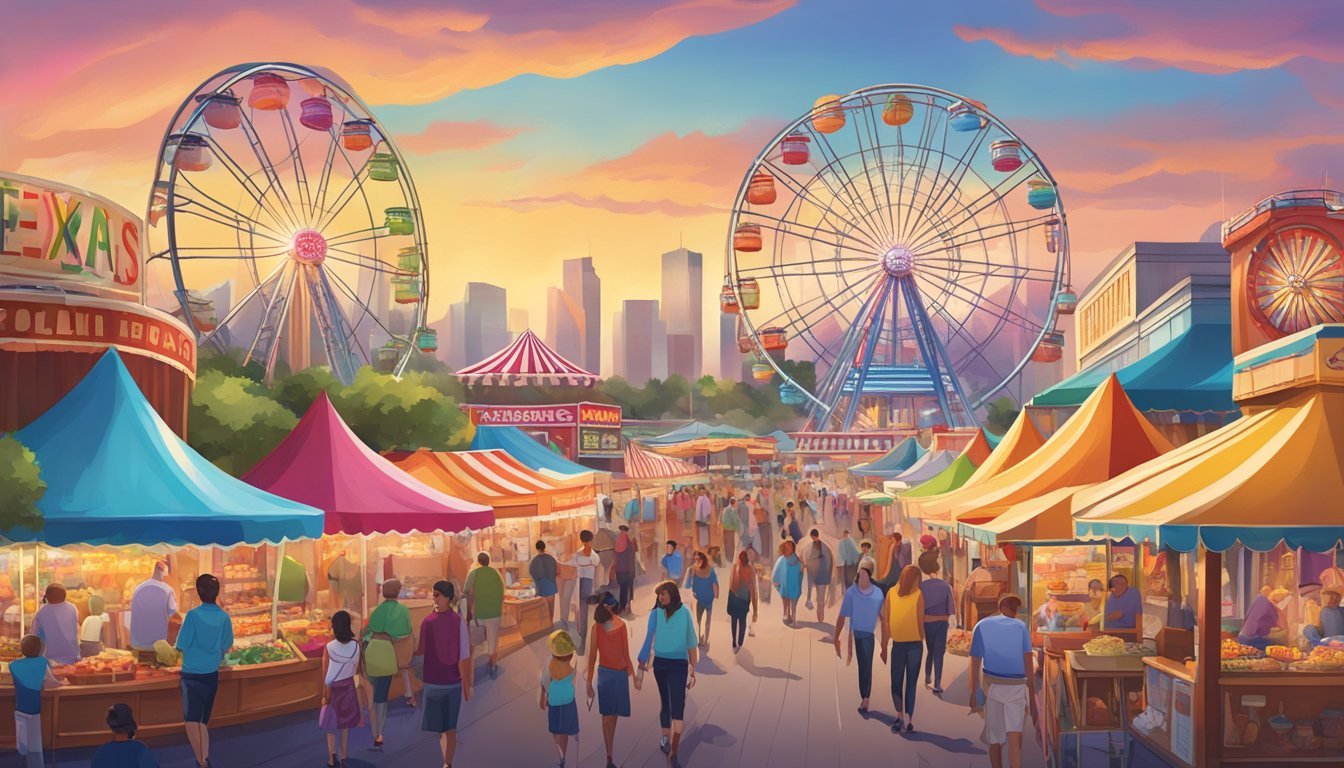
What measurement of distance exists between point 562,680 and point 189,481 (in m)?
4.95

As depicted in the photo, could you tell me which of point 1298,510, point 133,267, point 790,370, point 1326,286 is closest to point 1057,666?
point 1298,510

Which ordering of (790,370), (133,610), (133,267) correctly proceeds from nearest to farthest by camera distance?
1. (133,610)
2. (133,267)
3. (790,370)

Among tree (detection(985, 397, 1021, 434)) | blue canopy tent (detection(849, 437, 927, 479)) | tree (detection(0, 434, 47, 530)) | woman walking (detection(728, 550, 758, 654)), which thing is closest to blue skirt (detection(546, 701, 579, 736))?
tree (detection(0, 434, 47, 530))

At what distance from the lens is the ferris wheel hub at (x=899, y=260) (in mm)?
53812

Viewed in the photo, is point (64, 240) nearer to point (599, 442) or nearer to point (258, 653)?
point (258, 653)

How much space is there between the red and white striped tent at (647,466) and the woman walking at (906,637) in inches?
1192

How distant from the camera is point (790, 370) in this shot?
563ft

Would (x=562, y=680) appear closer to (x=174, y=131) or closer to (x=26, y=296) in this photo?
(x=26, y=296)

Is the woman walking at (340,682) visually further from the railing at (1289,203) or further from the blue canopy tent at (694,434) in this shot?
the blue canopy tent at (694,434)

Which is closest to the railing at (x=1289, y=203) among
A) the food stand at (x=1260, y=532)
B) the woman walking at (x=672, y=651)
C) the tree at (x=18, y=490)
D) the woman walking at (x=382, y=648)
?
the food stand at (x=1260, y=532)

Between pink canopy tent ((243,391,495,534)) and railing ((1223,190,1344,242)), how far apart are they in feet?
28.2

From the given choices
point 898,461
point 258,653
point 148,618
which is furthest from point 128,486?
point 898,461

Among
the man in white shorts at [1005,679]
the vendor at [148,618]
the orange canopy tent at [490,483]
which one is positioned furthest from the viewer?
the orange canopy tent at [490,483]

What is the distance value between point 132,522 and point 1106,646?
823 centimetres
